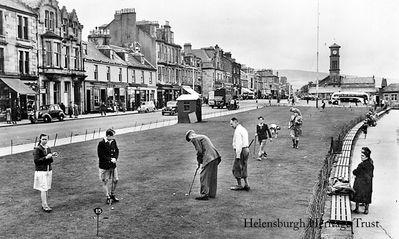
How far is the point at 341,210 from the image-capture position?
10453mm

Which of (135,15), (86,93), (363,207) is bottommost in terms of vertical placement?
(363,207)

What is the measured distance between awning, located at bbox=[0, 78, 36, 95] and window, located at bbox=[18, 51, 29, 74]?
145 centimetres

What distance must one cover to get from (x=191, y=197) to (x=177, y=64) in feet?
217

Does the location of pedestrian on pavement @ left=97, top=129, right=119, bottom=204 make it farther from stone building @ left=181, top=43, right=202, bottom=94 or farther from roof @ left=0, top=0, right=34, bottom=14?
stone building @ left=181, top=43, right=202, bottom=94

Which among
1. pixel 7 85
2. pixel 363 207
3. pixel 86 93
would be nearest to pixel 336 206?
pixel 363 207

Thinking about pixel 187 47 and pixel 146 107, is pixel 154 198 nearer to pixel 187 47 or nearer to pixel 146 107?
pixel 146 107

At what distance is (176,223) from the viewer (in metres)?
8.99

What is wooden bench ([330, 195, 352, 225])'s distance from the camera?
9758 millimetres

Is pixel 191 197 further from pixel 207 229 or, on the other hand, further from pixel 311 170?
pixel 311 170

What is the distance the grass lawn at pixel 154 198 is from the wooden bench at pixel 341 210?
70cm

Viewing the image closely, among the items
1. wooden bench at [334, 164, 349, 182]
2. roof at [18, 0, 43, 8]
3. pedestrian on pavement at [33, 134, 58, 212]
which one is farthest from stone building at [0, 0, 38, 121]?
wooden bench at [334, 164, 349, 182]

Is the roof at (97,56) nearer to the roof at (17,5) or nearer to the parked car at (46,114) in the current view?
the roof at (17,5)

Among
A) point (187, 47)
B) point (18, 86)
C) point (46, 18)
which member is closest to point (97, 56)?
point (46, 18)

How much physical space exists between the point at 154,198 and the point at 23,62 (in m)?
33.2
